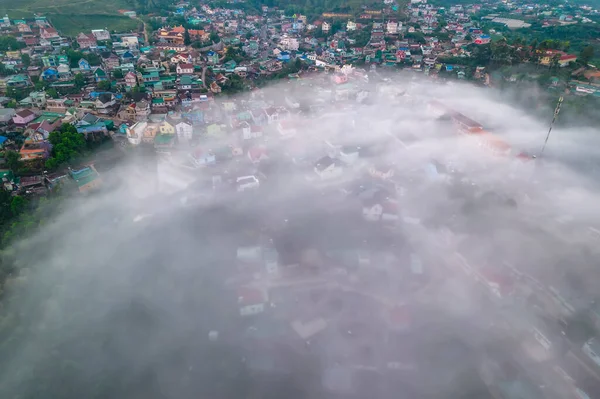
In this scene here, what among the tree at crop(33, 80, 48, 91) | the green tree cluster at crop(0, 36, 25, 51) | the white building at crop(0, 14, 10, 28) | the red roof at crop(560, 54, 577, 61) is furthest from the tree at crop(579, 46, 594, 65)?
the white building at crop(0, 14, 10, 28)

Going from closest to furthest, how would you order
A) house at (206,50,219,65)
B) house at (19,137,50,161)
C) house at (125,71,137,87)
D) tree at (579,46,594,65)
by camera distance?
house at (19,137,50,161) < house at (125,71,137,87) < tree at (579,46,594,65) < house at (206,50,219,65)

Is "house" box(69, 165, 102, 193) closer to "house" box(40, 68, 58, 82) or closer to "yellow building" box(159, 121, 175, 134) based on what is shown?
"yellow building" box(159, 121, 175, 134)

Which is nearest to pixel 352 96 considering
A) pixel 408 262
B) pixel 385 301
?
pixel 408 262

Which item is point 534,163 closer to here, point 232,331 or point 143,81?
point 232,331

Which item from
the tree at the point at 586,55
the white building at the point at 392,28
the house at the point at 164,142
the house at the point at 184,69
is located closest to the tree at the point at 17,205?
the house at the point at 164,142

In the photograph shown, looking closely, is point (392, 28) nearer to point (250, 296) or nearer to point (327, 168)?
point (327, 168)

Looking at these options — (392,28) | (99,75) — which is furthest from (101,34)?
(392,28)

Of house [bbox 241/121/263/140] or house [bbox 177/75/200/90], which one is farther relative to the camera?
house [bbox 177/75/200/90]
